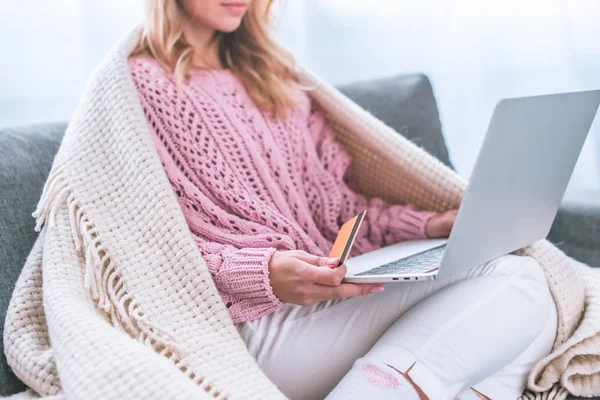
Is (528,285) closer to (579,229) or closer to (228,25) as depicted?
Result: (579,229)

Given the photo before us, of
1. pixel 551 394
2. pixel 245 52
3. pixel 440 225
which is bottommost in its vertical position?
pixel 551 394

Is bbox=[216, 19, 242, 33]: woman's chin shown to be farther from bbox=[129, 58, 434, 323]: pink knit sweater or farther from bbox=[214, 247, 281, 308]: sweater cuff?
bbox=[214, 247, 281, 308]: sweater cuff

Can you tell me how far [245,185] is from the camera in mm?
1044

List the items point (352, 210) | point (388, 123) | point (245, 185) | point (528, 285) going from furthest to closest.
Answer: point (388, 123) < point (352, 210) < point (245, 185) < point (528, 285)

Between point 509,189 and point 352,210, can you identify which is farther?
point 352,210

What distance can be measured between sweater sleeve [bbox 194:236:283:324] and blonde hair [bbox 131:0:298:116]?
31 cm

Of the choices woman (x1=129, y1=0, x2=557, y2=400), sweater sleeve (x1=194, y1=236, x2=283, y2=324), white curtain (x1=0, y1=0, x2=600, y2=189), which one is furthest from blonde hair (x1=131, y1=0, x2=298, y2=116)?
sweater sleeve (x1=194, y1=236, x2=283, y2=324)

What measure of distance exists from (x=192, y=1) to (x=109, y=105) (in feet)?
0.82

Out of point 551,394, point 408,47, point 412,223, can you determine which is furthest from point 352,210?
point 408,47

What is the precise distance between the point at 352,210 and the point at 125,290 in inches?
18.6

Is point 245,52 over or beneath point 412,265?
over

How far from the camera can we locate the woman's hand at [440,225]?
110 cm

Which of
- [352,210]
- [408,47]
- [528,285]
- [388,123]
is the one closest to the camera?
[528,285]

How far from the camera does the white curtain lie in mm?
1407
